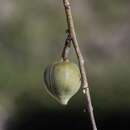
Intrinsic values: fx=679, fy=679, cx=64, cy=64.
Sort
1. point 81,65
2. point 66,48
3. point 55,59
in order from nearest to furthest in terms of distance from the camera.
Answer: point 81,65
point 66,48
point 55,59

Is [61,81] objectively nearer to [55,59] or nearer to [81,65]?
[81,65]

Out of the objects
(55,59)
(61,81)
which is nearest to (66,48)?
(61,81)

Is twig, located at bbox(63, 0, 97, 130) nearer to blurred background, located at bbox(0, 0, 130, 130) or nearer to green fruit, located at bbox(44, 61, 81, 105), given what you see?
green fruit, located at bbox(44, 61, 81, 105)

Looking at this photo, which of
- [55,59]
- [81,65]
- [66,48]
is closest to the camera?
[81,65]

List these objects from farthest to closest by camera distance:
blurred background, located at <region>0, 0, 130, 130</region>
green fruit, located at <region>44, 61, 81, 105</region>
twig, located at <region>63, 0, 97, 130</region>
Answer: blurred background, located at <region>0, 0, 130, 130</region> → green fruit, located at <region>44, 61, 81, 105</region> → twig, located at <region>63, 0, 97, 130</region>

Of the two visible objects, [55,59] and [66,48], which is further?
[55,59]

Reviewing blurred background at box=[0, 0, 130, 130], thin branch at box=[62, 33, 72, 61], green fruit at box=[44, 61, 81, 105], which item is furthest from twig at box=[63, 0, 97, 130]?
blurred background at box=[0, 0, 130, 130]
